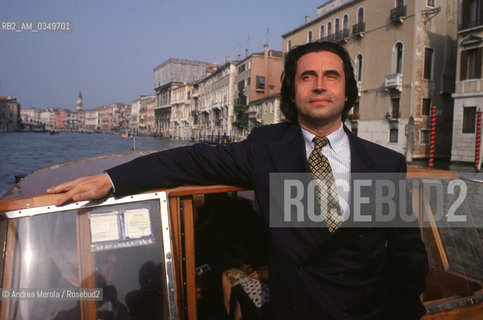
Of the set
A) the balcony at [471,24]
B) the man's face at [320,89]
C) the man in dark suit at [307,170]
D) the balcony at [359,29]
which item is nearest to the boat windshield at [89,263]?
the man in dark suit at [307,170]

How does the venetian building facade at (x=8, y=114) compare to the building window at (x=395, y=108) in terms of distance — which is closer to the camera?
the building window at (x=395, y=108)

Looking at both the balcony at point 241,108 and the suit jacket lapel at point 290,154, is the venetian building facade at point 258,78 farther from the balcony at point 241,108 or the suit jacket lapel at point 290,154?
the suit jacket lapel at point 290,154

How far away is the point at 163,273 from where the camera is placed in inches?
59.9

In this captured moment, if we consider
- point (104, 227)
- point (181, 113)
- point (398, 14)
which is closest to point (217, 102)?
point (181, 113)

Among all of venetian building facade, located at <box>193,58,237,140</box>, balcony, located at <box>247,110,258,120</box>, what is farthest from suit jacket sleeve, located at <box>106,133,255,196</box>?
venetian building facade, located at <box>193,58,237,140</box>

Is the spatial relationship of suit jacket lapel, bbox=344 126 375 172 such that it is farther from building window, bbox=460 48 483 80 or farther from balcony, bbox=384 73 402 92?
balcony, bbox=384 73 402 92

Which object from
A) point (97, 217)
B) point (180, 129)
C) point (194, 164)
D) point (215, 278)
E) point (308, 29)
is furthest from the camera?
point (180, 129)

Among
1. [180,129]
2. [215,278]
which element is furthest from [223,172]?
[180,129]

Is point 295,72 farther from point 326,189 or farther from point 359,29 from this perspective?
point 359,29

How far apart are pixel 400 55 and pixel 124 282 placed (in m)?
24.5

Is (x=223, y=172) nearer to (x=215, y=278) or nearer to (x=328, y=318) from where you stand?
(x=328, y=318)

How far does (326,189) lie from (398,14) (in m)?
24.0

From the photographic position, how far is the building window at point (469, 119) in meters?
18.4

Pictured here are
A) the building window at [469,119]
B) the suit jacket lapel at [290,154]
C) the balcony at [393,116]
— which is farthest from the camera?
the balcony at [393,116]
